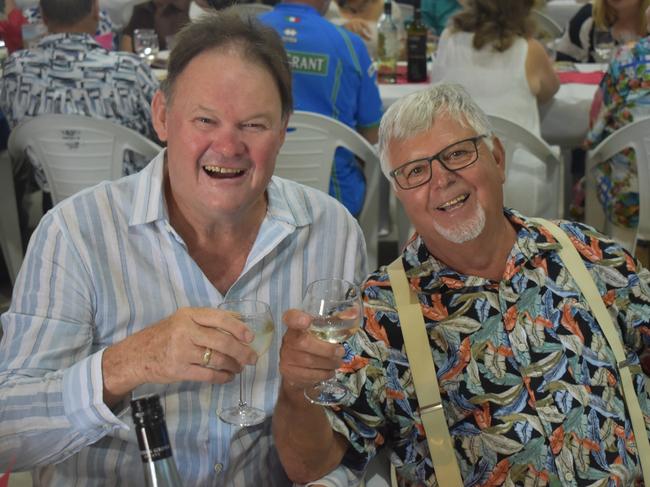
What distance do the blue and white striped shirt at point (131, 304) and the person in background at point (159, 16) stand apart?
14.7 ft

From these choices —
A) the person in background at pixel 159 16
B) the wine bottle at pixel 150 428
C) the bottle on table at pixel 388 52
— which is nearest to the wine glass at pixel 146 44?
the person in background at pixel 159 16

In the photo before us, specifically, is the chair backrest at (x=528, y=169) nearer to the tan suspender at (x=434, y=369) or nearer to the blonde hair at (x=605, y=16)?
the blonde hair at (x=605, y=16)

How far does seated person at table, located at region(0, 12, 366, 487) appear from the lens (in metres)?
1.91

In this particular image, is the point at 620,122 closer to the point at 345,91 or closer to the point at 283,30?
the point at 345,91

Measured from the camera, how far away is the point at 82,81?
411 centimetres

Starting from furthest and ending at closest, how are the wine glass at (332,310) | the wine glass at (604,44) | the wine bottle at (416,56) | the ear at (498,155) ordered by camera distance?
the wine glass at (604,44) < the wine bottle at (416,56) < the ear at (498,155) < the wine glass at (332,310)

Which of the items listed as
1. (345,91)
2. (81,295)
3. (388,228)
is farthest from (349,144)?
(81,295)

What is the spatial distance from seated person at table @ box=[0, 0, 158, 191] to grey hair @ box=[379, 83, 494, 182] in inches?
85.5

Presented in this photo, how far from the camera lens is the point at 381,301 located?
2033mm

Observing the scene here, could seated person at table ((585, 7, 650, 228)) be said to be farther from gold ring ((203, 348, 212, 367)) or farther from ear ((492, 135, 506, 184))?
gold ring ((203, 348, 212, 367))

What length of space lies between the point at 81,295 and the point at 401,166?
75 cm

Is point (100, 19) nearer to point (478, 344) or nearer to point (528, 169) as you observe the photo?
point (528, 169)

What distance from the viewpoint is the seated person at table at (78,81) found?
4109 millimetres

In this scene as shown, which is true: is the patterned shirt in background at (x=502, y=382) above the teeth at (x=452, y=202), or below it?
below
